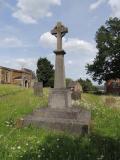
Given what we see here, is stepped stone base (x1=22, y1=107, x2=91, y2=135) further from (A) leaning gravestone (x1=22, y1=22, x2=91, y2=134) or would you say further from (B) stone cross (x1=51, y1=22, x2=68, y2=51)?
(B) stone cross (x1=51, y1=22, x2=68, y2=51)

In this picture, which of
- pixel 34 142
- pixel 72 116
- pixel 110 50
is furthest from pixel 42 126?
pixel 110 50

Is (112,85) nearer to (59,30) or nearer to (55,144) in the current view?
(59,30)

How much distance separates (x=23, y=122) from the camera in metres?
10.3

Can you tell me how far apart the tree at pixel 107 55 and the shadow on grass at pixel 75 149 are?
48.1m

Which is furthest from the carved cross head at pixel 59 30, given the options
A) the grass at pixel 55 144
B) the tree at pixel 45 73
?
the tree at pixel 45 73

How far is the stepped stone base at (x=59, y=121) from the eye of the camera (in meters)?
9.64

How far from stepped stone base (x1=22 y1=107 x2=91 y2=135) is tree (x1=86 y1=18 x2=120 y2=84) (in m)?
→ 45.7

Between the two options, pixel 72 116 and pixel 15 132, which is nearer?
pixel 15 132

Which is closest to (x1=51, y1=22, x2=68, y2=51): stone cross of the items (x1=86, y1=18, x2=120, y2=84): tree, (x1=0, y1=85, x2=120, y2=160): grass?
(x1=0, y1=85, x2=120, y2=160): grass

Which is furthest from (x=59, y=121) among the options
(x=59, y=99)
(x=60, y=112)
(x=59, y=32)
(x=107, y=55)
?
(x=107, y=55)

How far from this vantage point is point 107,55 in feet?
184

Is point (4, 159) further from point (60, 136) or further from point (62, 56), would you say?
point (62, 56)

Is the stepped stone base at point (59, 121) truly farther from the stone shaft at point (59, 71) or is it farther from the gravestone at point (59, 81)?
the stone shaft at point (59, 71)

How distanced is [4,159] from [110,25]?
55206 millimetres
